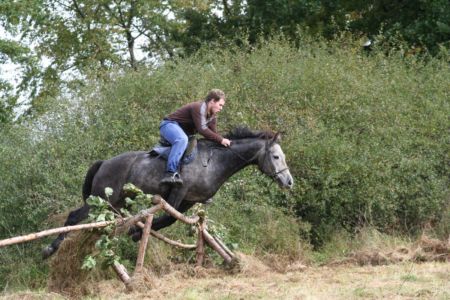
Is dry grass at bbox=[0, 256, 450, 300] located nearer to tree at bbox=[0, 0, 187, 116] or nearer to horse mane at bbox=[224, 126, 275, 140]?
horse mane at bbox=[224, 126, 275, 140]

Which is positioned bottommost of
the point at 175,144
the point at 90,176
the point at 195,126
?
the point at 90,176

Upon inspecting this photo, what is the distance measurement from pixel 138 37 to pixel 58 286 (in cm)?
2439

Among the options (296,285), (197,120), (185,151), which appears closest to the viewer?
(296,285)

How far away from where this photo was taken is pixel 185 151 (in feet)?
38.9

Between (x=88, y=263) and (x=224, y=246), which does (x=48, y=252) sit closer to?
(x=88, y=263)

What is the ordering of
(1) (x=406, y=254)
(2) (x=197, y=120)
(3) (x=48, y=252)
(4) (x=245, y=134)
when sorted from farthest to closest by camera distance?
(4) (x=245, y=134)
(1) (x=406, y=254)
(2) (x=197, y=120)
(3) (x=48, y=252)

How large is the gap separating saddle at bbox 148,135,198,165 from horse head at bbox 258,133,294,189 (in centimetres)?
103

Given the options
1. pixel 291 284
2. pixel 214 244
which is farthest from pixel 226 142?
pixel 291 284

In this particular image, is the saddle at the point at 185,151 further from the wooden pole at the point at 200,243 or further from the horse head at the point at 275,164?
the horse head at the point at 275,164

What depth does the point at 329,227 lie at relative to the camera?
15.9 metres

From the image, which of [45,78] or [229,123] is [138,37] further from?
[229,123]

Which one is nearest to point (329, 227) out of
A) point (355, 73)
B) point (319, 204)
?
point (319, 204)

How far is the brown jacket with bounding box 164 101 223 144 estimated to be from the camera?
38.1ft

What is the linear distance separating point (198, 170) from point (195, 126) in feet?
2.20
